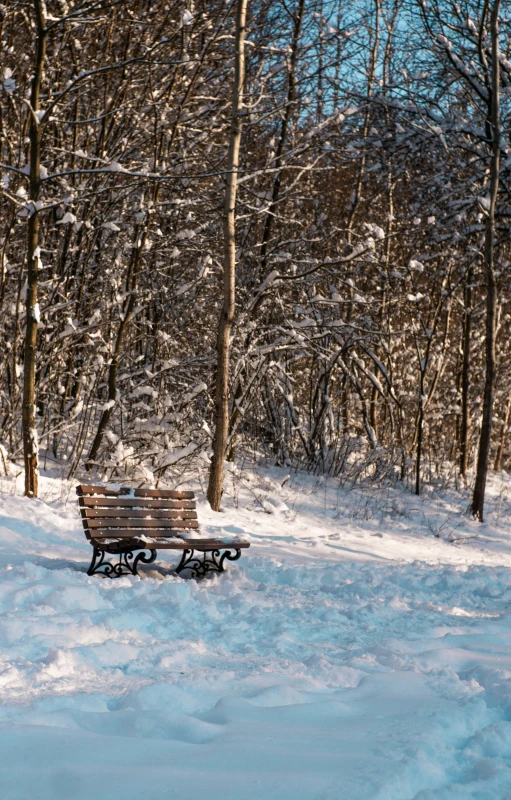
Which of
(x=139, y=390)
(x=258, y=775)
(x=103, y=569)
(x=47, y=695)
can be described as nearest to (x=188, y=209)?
(x=139, y=390)

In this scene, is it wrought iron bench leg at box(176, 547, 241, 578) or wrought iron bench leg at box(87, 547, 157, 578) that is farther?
wrought iron bench leg at box(176, 547, 241, 578)

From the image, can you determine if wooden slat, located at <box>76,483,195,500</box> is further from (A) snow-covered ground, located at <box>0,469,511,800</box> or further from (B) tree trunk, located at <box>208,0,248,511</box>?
Answer: (B) tree trunk, located at <box>208,0,248,511</box>

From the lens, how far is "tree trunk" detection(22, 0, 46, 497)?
849 centimetres

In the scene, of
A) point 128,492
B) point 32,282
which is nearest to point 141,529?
point 128,492

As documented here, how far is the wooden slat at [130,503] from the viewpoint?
6805mm

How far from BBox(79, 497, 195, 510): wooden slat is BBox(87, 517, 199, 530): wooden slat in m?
0.14

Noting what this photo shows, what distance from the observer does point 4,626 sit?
455 cm

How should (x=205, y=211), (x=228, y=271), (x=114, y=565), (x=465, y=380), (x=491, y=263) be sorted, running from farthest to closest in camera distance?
(x=465, y=380), (x=491, y=263), (x=205, y=211), (x=228, y=271), (x=114, y=565)

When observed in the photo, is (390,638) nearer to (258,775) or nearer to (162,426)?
(258,775)

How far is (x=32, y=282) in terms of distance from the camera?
28.1 feet

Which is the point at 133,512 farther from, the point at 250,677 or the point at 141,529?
the point at 250,677

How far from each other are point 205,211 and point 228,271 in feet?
7.16

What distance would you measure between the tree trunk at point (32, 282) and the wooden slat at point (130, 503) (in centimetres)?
186

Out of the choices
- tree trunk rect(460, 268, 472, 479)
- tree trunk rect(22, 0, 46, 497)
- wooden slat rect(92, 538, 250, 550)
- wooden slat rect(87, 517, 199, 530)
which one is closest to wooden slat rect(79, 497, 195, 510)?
wooden slat rect(87, 517, 199, 530)
